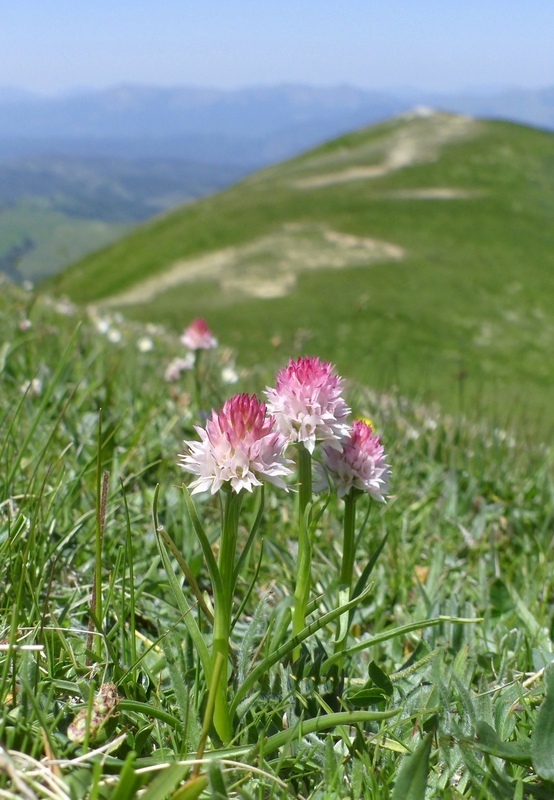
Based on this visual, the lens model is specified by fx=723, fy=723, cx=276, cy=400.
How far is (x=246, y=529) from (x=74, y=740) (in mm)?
1543

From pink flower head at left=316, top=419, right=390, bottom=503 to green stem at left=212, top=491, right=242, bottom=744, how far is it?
1.21 feet

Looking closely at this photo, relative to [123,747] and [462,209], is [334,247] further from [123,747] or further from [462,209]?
[123,747]

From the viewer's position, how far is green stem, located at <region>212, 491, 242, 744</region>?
1.64 meters

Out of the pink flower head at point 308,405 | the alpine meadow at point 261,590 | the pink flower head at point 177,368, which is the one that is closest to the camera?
the alpine meadow at point 261,590

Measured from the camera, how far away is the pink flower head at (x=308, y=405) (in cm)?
170

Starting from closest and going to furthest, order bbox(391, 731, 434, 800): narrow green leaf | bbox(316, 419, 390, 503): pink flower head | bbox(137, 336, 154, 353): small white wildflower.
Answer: bbox(391, 731, 434, 800): narrow green leaf
bbox(316, 419, 390, 503): pink flower head
bbox(137, 336, 154, 353): small white wildflower

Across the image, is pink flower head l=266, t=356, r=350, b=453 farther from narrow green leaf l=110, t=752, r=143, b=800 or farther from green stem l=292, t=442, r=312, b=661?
narrow green leaf l=110, t=752, r=143, b=800

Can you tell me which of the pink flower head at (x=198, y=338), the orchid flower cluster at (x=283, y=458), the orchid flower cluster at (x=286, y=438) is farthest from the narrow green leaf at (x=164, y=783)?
the pink flower head at (x=198, y=338)

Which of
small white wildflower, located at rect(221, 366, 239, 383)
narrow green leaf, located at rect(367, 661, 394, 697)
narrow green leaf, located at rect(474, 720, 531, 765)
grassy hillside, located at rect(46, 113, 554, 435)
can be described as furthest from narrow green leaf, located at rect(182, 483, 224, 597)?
grassy hillside, located at rect(46, 113, 554, 435)

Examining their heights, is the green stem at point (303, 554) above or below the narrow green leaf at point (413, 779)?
above

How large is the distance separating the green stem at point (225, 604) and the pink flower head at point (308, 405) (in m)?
0.21

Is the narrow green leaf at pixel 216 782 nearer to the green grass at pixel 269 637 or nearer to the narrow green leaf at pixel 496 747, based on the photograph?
the green grass at pixel 269 637

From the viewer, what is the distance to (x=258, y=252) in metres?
34.6

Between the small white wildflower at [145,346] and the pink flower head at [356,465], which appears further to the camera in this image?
the small white wildflower at [145,346]
